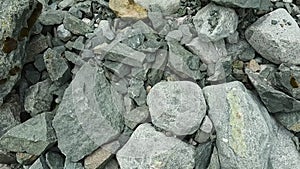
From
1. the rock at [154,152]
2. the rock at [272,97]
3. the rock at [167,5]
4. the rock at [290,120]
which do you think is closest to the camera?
the rock at [154,152]

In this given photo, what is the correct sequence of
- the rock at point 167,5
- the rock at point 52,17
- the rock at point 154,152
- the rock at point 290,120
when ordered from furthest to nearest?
the rock at point 52,17
the rock at point 167,5
the rock at point 290,120
the rock at point 154,152

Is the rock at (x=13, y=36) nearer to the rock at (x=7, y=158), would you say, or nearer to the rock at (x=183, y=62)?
the rock at (x=7, y=158)

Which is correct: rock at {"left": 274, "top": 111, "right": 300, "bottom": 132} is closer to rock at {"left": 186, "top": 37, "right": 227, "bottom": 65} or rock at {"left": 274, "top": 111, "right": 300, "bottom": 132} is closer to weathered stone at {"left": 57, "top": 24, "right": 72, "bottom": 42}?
rock at {"left": 186, "top": 37, "right": 227, "bottom": 65}

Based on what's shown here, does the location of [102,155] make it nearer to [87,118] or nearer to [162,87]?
[87,118]

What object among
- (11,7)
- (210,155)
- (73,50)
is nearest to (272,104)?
(210,155)

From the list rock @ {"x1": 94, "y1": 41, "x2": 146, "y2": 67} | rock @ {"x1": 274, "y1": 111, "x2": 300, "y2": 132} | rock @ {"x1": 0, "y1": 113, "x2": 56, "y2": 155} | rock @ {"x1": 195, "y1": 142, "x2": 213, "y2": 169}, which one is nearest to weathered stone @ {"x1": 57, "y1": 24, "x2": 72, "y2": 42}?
rock @ {"x1": 94, "y1": 41, "x2": 146, "y2": 67}

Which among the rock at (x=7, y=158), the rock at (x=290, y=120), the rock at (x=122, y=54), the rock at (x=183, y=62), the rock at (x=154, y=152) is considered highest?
the rock at (x=122, y=54)

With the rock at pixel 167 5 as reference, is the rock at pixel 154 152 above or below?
below

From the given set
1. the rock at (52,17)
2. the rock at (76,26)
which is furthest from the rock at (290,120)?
the rock at (52,17)
